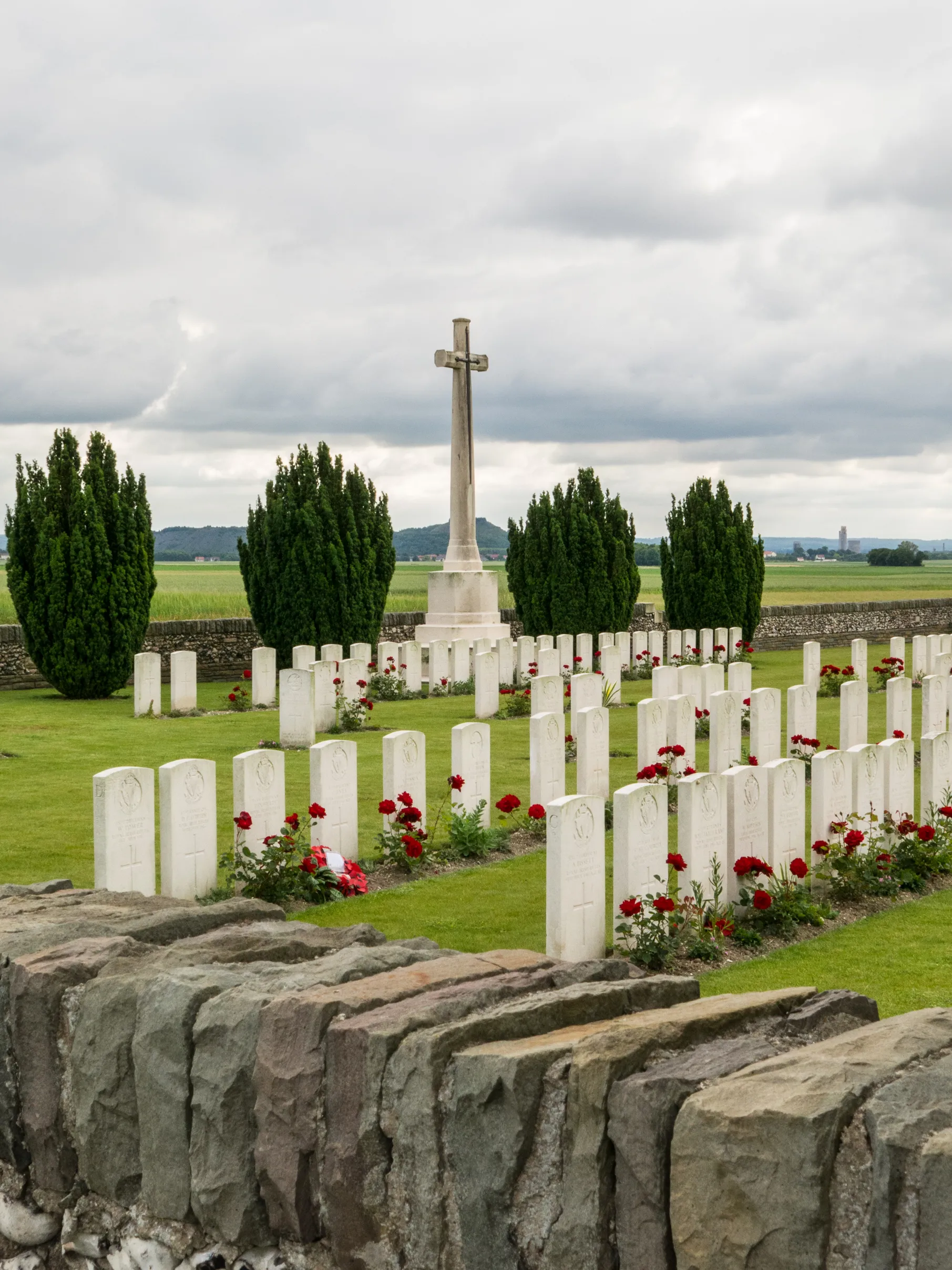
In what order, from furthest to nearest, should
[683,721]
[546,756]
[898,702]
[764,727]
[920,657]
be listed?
[920,657] → [898,702] → [683,721] → [764,727] → [546,756]

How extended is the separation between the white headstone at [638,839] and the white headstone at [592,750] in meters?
3.27

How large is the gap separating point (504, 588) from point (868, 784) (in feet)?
120

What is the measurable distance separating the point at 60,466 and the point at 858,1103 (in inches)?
669

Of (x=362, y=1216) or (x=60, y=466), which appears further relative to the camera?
(x=60, y=466)

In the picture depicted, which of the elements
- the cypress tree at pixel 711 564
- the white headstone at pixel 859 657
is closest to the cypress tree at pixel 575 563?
the cypress tree at pixel 711 564

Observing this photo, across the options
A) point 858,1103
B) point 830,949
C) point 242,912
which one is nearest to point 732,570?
point 830,949

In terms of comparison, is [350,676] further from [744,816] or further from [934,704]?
[744,816]

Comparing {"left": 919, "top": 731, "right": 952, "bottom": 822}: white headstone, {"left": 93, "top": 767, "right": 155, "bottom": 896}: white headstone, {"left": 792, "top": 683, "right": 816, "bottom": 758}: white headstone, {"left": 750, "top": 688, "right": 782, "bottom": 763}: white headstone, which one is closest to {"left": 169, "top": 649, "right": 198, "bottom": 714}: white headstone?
{"left": 792, "top": 683, "right": 816, "bottom": 758}: white headstone

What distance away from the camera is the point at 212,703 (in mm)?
17844

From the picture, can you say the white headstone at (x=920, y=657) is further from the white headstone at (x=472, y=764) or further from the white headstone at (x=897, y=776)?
the white headstone at (x=472, y=764)

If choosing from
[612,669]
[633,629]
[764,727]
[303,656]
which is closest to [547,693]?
[764,727]

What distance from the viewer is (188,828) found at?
714 centimetres

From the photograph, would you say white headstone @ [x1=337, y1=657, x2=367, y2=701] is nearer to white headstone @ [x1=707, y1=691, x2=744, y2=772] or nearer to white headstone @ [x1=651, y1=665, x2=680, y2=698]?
white headstone @ [x1=651, y1=665, x2=680, y2=698]

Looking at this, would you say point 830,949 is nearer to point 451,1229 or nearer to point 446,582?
point 451,1229
